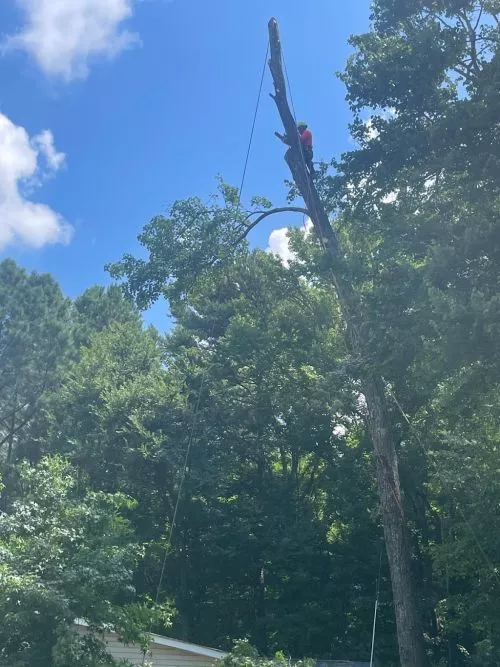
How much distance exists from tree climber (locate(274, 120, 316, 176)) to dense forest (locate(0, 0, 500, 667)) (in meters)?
0.31

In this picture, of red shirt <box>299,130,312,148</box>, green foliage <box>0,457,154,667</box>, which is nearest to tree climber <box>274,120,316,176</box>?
red shirt <box>299,130,312,148</box>

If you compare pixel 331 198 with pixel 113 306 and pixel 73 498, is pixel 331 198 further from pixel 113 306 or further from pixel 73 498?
pixel 113 306

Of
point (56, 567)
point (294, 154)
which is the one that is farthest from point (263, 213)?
point (56, 567)

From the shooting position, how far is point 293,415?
21594 millimetres

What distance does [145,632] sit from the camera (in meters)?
9.97

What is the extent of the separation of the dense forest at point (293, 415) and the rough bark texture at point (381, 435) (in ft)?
1.17

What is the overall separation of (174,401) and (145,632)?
42.1 feet

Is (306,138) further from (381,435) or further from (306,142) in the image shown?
(381,435)

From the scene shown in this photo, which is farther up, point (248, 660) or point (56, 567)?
point (56, 567)

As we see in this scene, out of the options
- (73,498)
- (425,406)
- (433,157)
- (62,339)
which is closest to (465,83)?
(433,157)

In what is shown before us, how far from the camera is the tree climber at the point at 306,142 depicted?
12.9 m

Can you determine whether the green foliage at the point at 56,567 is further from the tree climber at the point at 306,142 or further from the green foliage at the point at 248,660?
the tree climber at the point at 306,142

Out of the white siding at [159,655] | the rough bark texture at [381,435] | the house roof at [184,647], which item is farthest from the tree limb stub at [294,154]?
the white siding at [159,655]

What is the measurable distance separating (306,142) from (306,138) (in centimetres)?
10
